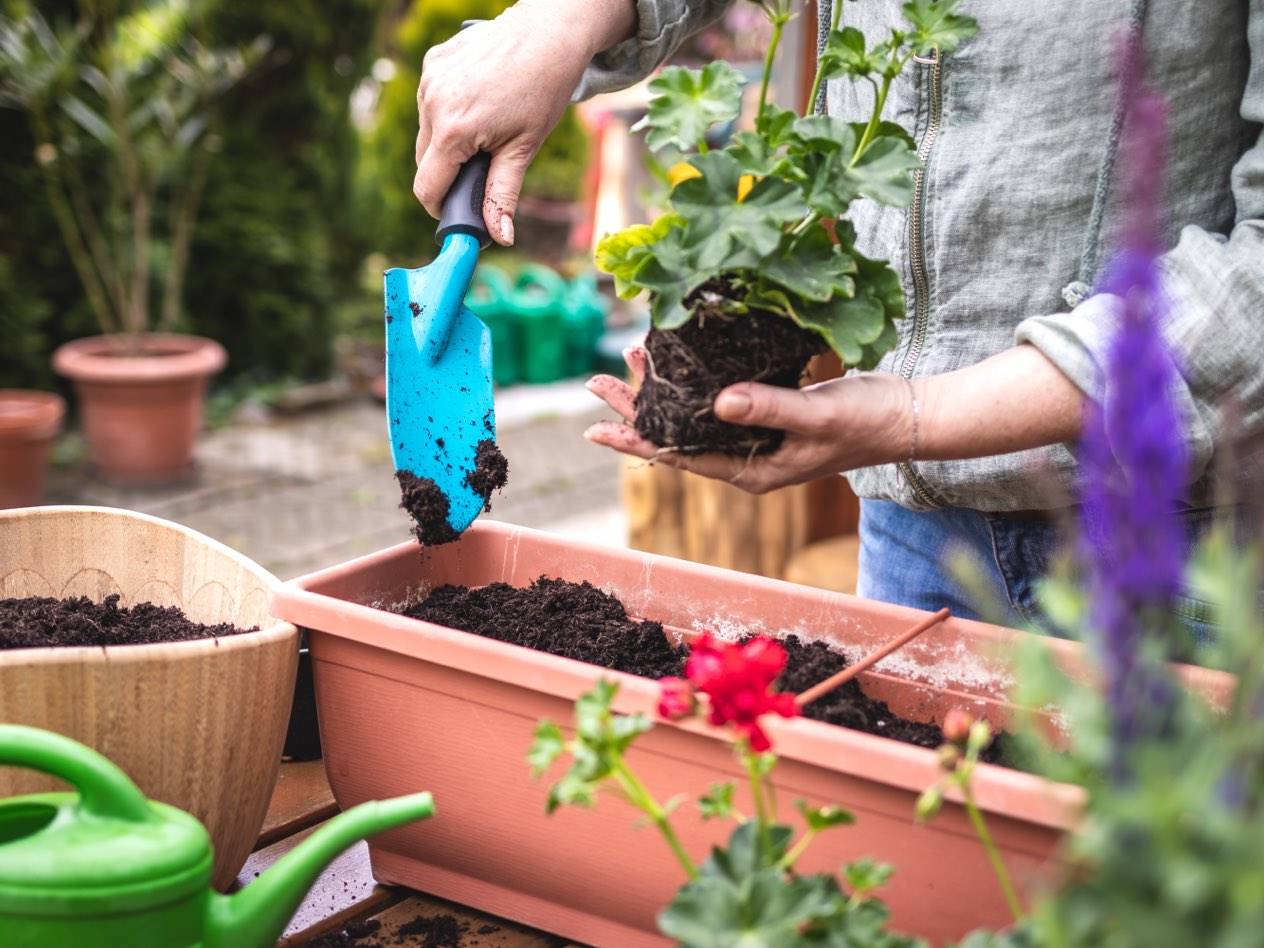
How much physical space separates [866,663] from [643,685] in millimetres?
236

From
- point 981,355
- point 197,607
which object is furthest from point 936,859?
point 197,607

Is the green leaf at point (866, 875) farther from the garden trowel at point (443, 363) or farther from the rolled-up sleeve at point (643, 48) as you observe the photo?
the rolled-up sleeve at point (643, 48)

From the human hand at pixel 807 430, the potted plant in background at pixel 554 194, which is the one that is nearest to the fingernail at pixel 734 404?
the human hand at pixel 807 430

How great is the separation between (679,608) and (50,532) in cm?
64

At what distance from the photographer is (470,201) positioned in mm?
1399

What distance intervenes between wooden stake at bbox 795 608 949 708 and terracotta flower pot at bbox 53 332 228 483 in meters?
4.01

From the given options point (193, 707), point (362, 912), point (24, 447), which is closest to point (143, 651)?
point (193, 707)

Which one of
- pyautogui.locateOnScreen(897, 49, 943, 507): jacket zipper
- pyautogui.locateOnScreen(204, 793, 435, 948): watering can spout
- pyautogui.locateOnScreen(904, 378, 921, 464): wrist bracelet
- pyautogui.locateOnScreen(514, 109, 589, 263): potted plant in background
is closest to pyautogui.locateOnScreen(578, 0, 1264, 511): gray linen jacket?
pyautogui.locateOnScreen(897, 49, 943, 507): jacket zipper

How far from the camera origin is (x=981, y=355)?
4.58 ft

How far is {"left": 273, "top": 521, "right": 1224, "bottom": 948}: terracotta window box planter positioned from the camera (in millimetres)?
935

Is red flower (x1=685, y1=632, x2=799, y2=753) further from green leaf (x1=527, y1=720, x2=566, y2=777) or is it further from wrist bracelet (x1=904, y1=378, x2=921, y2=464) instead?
wrist bracelet (x1=904, y1=378, x2=921, y2=464)

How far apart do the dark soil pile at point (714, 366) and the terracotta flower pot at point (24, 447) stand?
3.58 m

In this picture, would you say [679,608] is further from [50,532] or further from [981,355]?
[50,532]

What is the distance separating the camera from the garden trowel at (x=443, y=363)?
138cm
